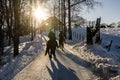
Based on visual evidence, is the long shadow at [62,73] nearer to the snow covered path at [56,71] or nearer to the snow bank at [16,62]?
the snow covered path at [56,71]

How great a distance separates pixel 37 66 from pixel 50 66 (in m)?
0.93

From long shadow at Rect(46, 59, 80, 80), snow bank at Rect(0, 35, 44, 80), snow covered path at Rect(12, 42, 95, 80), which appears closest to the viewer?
long shadow at Rect(46, 59, 80, 80)

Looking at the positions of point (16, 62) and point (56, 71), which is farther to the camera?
point (16, 62)

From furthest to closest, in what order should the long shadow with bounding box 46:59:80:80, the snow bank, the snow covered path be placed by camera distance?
1. the snow bank
2. the snow covered path
3. the long shadow with bounding box 46:59:80:80

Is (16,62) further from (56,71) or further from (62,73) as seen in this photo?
(62,73)

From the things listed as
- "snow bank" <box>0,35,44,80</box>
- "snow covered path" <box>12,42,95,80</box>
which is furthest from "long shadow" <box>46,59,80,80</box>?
"snow bank" <box>0,35,44,80</box>

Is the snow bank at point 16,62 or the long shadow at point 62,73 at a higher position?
the long shadow at point 62,73

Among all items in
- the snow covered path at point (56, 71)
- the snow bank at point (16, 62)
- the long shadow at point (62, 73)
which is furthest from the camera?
the snow bank at point (16, 62)

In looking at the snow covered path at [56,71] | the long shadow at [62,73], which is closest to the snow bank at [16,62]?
the snow covered path at [56,71]

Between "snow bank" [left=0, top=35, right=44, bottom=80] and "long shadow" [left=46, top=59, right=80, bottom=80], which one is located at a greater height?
"long shadow" [left=46, top=59, right=80, bottom=80]

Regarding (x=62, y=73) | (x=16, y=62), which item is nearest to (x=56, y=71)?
(x=62, y=73)

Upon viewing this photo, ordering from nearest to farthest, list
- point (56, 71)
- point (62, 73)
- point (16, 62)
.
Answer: point (62, 73), point (56, 71), point (16, 62)

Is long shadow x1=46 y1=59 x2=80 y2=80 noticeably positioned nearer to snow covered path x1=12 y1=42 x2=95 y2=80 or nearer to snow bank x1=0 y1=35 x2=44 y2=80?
snow covered path x1=12 y1=42 x2=95 y2=80

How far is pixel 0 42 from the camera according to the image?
3575 centimetres
